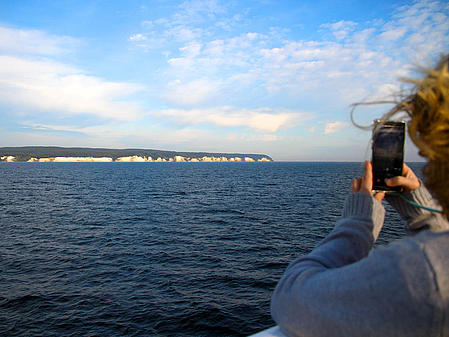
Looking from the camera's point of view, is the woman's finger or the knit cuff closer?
the knit cuff

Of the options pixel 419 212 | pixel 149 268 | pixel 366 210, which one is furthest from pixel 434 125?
pixel 149 268

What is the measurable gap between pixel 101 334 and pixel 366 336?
32.9ft

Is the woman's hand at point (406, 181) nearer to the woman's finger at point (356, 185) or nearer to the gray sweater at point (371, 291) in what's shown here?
the woman's finger at point (356, 185)

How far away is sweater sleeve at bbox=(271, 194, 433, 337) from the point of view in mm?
1118

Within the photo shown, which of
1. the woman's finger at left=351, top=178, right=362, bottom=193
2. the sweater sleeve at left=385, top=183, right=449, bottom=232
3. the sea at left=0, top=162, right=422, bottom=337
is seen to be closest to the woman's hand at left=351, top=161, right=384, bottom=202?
the woman's finger at left=351, top=178, right=362, bottom=193

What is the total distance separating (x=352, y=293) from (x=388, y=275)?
147 millimetres

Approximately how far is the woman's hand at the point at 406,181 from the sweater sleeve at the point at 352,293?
502 mm

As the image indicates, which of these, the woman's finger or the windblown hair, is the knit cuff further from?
the windblown hair

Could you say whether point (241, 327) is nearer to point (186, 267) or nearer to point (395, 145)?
point (186, 267)

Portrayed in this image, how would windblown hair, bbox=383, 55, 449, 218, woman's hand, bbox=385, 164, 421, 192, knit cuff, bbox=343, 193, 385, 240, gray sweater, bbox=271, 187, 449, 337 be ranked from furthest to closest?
woman's hand, bbox=385, 164, 421, 192 < knit cuff, bbox=343, 193, 385, 240 < windblown hair, bbox=383, 55, 449, 218 < gray sweater, bbox=271, 187, 449, 337

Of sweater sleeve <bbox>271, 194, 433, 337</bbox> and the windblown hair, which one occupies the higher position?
the windblown hair

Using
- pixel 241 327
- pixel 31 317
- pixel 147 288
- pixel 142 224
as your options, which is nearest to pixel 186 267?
pixel 147 288

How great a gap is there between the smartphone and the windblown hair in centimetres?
50

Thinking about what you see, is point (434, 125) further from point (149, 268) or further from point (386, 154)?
point (149, 268)
